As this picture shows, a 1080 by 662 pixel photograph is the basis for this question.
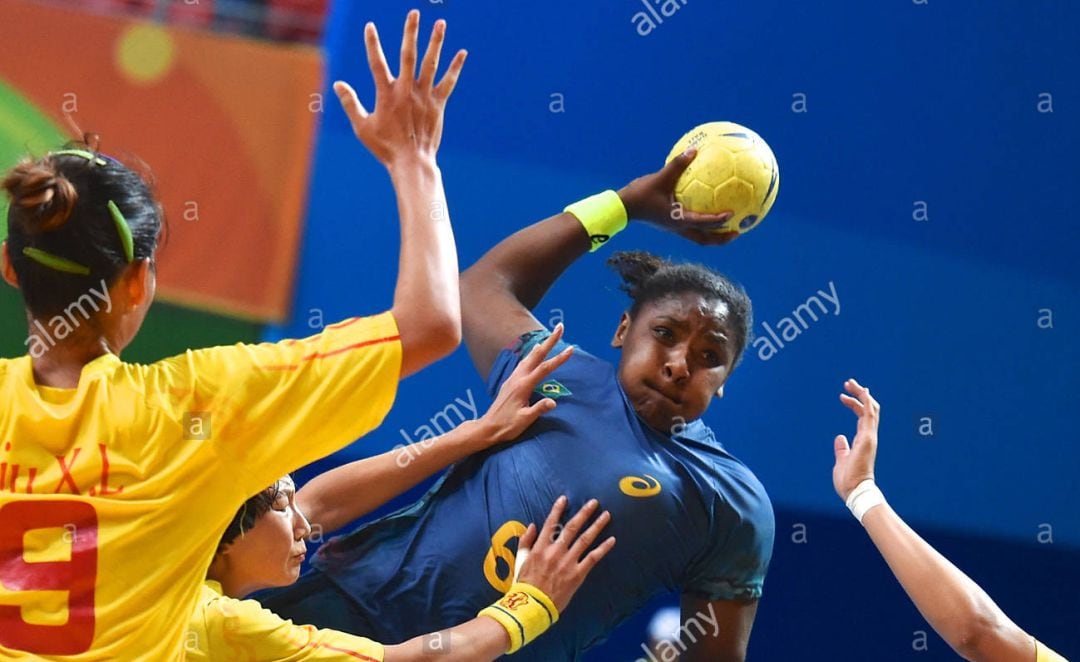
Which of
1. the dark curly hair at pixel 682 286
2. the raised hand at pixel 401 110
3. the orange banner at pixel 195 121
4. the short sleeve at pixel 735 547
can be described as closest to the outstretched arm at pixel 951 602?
the short sleeve at pixel 735 547

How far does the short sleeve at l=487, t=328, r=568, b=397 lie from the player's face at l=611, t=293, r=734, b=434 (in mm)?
210

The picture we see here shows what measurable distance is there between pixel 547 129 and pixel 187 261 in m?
1.11

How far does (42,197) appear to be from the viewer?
137 centimetres

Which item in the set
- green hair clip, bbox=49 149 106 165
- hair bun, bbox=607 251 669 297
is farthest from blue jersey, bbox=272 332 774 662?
green hair clip, bbox=49 149 106 165

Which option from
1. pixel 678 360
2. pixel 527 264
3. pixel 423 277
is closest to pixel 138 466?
pixel 423 277

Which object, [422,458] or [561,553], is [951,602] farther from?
[422,458]

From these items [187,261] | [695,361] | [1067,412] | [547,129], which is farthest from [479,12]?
[1067,412]

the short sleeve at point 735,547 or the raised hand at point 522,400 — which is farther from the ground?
the raised hand at point 522,400

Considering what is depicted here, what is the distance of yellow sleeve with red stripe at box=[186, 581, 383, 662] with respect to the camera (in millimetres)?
1956

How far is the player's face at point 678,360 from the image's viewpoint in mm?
2627

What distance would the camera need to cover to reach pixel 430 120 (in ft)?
4.98

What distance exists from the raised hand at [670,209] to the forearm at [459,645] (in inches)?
41.0

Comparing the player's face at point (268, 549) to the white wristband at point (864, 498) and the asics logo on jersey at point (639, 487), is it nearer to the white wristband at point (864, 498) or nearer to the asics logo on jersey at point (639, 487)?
the asics logo on jersey at point (639, 487)

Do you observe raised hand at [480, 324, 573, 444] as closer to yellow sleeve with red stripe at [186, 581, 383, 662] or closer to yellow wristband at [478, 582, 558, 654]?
yellow wristband at [478, 582, 558, 654]
